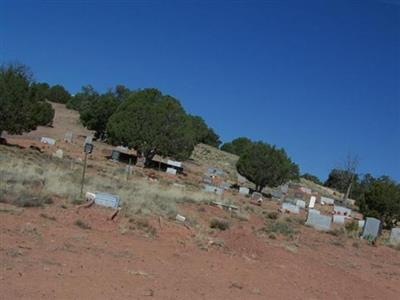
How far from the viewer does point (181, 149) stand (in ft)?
170

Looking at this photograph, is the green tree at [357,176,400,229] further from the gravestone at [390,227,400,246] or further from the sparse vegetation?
the sparse vegetation

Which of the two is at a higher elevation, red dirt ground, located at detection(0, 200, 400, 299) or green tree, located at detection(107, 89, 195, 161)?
green tree, located at detection(107, 89, 195, 161)

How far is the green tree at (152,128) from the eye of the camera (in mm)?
49969

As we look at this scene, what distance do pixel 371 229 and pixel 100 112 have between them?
4613cm

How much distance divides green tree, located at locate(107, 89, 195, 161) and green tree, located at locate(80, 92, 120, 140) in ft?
47.0

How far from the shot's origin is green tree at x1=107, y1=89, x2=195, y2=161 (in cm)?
4997

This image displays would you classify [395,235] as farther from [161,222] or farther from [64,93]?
[64,93]

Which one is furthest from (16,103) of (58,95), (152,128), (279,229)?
(58,95)

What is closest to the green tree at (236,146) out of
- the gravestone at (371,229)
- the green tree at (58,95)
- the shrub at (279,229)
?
the green tree at (58,95)

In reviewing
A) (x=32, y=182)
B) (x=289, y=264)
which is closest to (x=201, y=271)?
(x=289, y=264)

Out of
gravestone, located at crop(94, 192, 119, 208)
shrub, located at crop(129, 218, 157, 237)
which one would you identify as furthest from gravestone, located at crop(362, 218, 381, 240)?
shrub, located at crop(129, 218, 157, 237)

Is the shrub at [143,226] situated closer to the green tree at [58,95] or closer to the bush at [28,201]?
the bush at [28,201]

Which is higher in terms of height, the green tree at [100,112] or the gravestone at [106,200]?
the green tree at [100,112]

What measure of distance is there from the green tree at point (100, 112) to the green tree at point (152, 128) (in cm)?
1433
